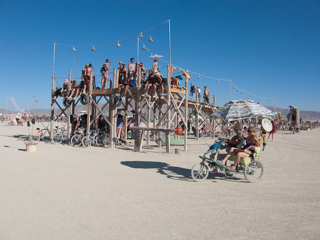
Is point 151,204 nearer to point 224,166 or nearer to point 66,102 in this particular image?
point 224,166

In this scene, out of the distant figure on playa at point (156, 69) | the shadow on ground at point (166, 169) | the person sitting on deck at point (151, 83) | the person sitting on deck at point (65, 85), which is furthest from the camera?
the person sitting on deck at point (65, 85)

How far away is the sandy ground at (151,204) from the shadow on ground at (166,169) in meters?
0.03

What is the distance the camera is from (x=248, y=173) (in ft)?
22.9

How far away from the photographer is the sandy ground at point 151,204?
149 inches

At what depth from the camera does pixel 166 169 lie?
831cm

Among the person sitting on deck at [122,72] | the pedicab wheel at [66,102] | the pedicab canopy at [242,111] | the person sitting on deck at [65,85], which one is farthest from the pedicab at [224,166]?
the person sitting on deck at [65,85]

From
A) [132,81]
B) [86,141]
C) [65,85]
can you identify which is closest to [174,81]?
[132,81]

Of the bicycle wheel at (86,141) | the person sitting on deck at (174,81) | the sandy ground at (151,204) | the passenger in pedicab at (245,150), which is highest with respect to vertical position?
the person sitting on deck at (174,81)

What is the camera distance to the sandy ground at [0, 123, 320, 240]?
12.4 ft

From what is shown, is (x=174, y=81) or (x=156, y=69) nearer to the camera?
(x=156, y=69)

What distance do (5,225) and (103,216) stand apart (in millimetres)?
1476

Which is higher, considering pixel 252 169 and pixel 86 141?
pixel 86 141

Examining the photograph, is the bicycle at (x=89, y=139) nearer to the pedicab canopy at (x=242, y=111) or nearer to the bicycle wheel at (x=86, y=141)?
the bicycle wheel at (x=86, y=141)

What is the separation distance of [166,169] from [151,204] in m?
3.41
